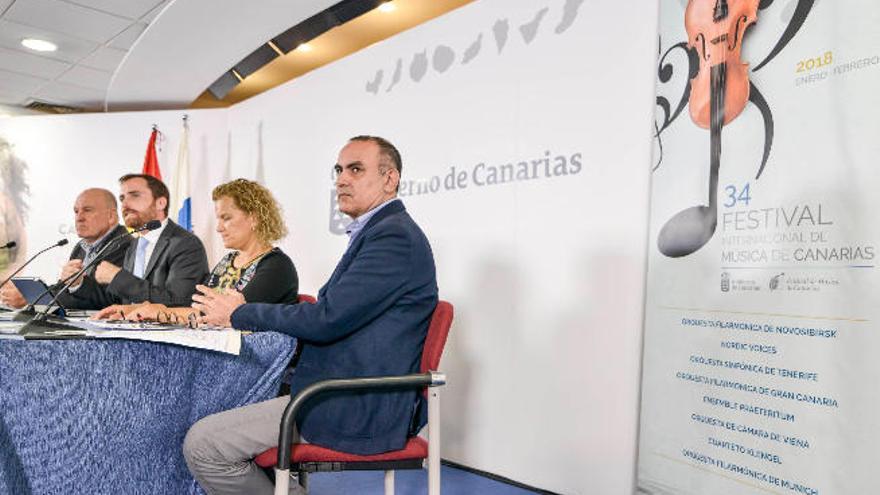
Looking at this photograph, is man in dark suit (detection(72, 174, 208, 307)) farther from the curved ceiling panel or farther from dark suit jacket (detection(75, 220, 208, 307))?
the curved ceiling panel

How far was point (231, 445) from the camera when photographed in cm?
169

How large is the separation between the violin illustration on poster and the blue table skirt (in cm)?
142

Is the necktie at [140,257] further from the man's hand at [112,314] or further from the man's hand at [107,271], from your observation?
the man's hand at [112,314]

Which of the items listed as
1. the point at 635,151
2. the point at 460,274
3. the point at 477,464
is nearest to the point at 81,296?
the point at 460,274

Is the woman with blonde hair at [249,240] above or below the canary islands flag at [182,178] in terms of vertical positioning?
below

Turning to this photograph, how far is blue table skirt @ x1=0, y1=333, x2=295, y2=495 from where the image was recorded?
59.0 inches

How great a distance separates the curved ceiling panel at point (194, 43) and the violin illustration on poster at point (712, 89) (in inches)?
93.8

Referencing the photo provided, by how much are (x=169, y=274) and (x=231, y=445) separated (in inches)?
52.3

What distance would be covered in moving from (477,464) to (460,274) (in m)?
0.90

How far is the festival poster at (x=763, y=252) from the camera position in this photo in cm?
186

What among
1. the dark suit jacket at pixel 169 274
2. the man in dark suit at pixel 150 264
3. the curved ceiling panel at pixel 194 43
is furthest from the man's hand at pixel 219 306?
the curved ceiling panel at pixel 194 43

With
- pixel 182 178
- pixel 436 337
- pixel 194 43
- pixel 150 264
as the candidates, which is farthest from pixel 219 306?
pixel 182 178

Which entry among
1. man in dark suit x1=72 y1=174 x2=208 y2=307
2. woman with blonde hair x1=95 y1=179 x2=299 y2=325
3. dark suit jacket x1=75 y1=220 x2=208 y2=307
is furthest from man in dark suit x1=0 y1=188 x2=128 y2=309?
woman with blonde hair x1=95 y1=179 x2=299 y2=325

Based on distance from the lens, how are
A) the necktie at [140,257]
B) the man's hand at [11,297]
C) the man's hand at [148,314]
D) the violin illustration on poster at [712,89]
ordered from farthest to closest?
the necktie at [140,257]
the man's hand at [11,297]
the violin illustration on poster at [712,89]
the man's hand at [148,314]
